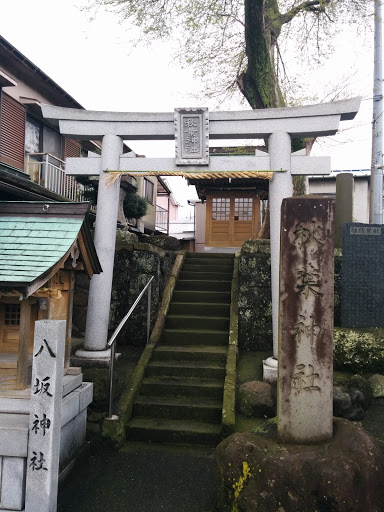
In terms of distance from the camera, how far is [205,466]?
15.8 ft

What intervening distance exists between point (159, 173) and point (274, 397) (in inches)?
163

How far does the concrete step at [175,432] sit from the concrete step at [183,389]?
570 mm

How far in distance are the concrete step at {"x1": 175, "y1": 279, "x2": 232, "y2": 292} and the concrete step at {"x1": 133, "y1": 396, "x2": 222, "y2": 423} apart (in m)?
3.67

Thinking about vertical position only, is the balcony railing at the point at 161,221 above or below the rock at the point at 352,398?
above

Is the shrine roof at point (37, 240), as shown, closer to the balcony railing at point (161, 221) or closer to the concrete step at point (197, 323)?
the concrete step at point (197, 323)

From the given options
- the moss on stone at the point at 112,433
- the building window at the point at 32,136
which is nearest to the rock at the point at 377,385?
the moss on stone at the point at 112,433

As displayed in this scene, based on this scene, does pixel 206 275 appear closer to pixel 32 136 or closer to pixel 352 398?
pixel 352 398

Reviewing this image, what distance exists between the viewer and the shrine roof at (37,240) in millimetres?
4039

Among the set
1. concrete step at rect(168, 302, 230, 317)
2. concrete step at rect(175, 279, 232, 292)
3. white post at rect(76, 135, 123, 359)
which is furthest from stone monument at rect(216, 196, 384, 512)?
concrete step at rect(175, 279, 232, 292)

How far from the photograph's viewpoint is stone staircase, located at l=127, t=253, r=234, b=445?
5.44 meters

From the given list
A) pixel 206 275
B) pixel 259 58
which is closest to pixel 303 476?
pixel 206 275

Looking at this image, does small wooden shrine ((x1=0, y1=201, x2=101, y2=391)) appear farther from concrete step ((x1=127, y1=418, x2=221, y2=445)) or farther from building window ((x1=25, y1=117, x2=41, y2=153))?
building window ((x1=25, y1=117, x2=41, y2=153))

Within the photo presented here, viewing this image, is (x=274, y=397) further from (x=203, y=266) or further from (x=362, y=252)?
(x=203, y=266)

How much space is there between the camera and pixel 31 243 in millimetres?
4473
